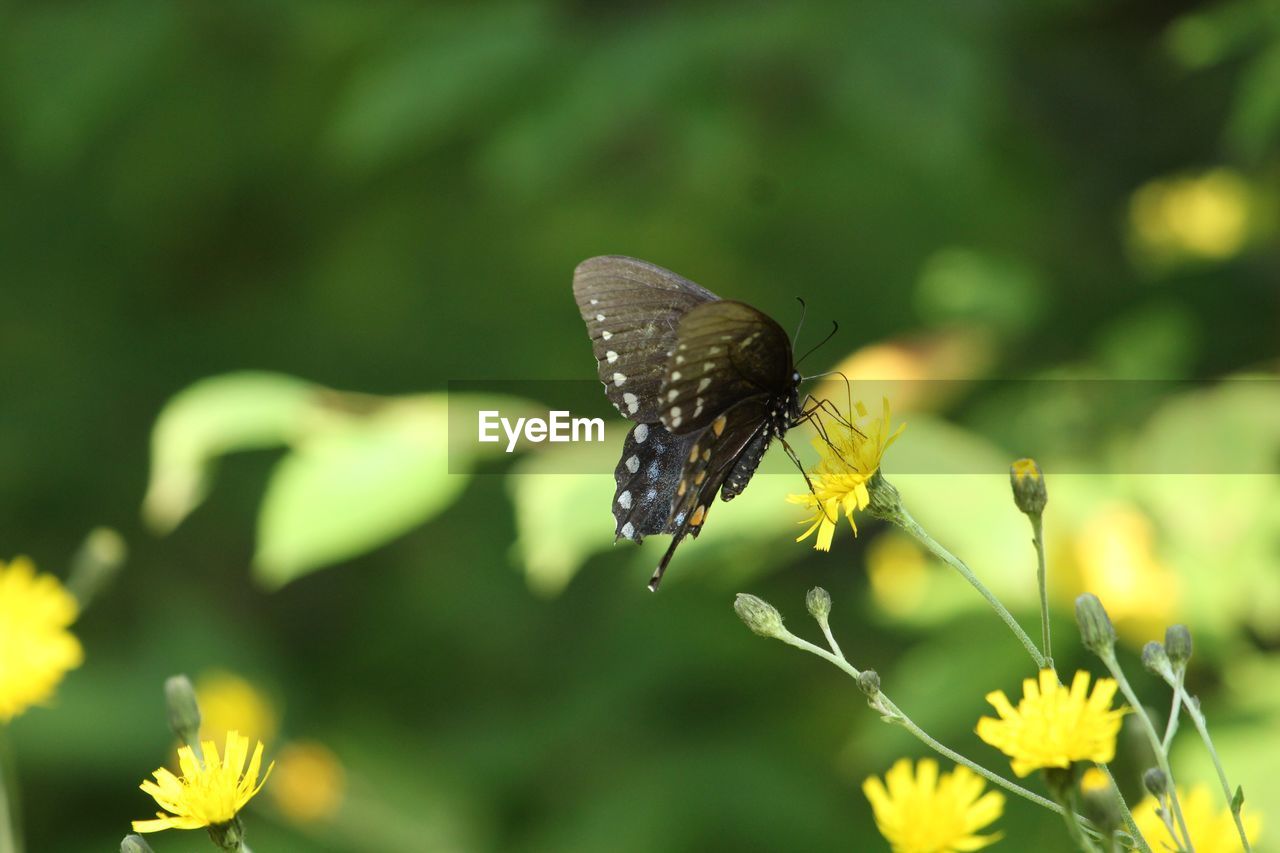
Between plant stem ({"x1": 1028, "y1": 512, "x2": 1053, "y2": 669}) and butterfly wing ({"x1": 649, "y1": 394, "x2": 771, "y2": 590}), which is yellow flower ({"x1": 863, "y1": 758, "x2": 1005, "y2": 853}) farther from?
butterfly wing ({"x1": 649, "y1": 394, "x2": 771, "y2": 590})

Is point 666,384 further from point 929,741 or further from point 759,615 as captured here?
point 929,741

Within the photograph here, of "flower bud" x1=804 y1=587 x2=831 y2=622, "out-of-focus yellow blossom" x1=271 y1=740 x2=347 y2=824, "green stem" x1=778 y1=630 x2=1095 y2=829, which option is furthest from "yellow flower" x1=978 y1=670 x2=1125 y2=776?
"out-of-focus yellow blossom" x1=271 y1=740 x2=347 y2=824

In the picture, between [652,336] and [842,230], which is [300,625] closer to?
[842,230]

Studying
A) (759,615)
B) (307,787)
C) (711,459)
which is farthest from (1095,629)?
(307,787)

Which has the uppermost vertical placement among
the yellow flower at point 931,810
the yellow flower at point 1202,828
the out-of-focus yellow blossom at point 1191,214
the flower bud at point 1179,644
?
the out-of-focus yellow blossom at point 1191,214

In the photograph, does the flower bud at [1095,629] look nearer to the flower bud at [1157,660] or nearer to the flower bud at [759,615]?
the flower bud at [1157,660]

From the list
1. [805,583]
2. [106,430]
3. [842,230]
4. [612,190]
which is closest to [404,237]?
[612,190]

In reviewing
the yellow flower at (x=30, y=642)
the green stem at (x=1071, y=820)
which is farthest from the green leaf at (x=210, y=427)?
the green stem at (x=1071, y=820)
